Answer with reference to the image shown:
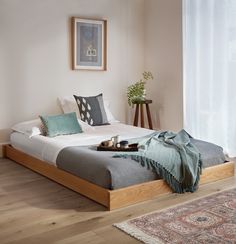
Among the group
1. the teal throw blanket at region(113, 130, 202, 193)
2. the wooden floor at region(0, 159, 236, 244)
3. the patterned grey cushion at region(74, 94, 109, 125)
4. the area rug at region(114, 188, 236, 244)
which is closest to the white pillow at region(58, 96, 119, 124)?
the patterned grey cushion at region(74, 94, 109, 125)

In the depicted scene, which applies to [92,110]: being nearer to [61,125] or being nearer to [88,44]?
[61,125]

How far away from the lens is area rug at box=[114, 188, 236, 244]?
2.54 m

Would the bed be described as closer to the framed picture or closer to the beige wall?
the beige wall

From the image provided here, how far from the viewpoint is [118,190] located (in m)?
3.11

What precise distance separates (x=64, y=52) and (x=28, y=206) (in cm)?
283

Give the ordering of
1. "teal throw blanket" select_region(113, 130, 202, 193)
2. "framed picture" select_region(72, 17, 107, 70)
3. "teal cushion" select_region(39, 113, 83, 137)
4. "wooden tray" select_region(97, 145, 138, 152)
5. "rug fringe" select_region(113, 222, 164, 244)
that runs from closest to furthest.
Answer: "rug fringe" select_region(113, 222, 164, 244), "teal throw blanket" select_region(113, 130, 202, 193), "wooden tray" select_region(97, 145, 138, 152), "teal cushion" select_region(39, 113, 83, 137), "framed picture" select_region(72, 17, 107, 70)

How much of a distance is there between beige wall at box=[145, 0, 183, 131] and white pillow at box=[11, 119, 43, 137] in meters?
2.13

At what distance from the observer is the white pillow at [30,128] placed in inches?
179

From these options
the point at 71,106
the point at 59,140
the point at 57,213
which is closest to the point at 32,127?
the point at 59,140

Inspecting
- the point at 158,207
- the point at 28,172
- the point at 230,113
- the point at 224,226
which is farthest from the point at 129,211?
the point at 230,113

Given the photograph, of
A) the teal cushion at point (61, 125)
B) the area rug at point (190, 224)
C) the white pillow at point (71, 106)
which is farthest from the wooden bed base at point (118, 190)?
the white pillow at point (71, 106)

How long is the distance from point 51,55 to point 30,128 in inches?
49.3

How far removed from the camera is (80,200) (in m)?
3.33

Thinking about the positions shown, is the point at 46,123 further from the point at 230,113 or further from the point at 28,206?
the point at 230,113
